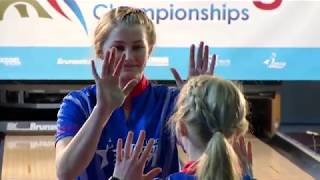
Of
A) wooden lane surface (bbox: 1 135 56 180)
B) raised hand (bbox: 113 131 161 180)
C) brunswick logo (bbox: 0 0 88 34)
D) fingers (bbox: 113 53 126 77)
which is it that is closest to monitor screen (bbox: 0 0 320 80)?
brunswick logo (bbox: 0 0 88 34)

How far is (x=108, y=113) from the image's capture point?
1354 mm

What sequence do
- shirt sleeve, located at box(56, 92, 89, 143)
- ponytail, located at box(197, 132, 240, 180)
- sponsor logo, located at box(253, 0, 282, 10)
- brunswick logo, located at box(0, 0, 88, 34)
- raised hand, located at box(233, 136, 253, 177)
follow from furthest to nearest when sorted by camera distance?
sponsor logo, located at box(253, 0, 282, 10) → brunswick logo, located at box(0, 0, 88, 34) → shirt sleeve, located at box(56, 92, 89, 143) → raised hand, located at box(233, 136, 253, 177) → ponytail, located at box(197, 132, 240, 180)

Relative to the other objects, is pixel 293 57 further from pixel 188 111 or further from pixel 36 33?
pixel 188 111

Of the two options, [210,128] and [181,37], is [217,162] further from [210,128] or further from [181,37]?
[181,37]

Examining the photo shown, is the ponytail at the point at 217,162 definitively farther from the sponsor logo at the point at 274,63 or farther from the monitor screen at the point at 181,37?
the sponsor logo at the point at 274,63

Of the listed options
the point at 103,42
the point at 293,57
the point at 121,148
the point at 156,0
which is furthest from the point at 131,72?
the point at 293,57

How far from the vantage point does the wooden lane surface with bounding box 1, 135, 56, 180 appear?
289 cm

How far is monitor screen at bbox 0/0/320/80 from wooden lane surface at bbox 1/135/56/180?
0.35 m

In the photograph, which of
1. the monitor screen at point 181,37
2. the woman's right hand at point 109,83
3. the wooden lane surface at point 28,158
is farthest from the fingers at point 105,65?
the monitor screen at point 181,37

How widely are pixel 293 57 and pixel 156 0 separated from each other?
66cm

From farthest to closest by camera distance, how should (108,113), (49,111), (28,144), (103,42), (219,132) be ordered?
(49,111), (28,144), (103,42), (108,113), (219,132)

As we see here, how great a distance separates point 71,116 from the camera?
1451 mm

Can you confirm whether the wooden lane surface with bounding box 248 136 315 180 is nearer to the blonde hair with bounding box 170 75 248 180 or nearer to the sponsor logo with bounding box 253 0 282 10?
the sponsor logo with bounding box 253 0 282 10

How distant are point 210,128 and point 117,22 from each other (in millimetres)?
352
